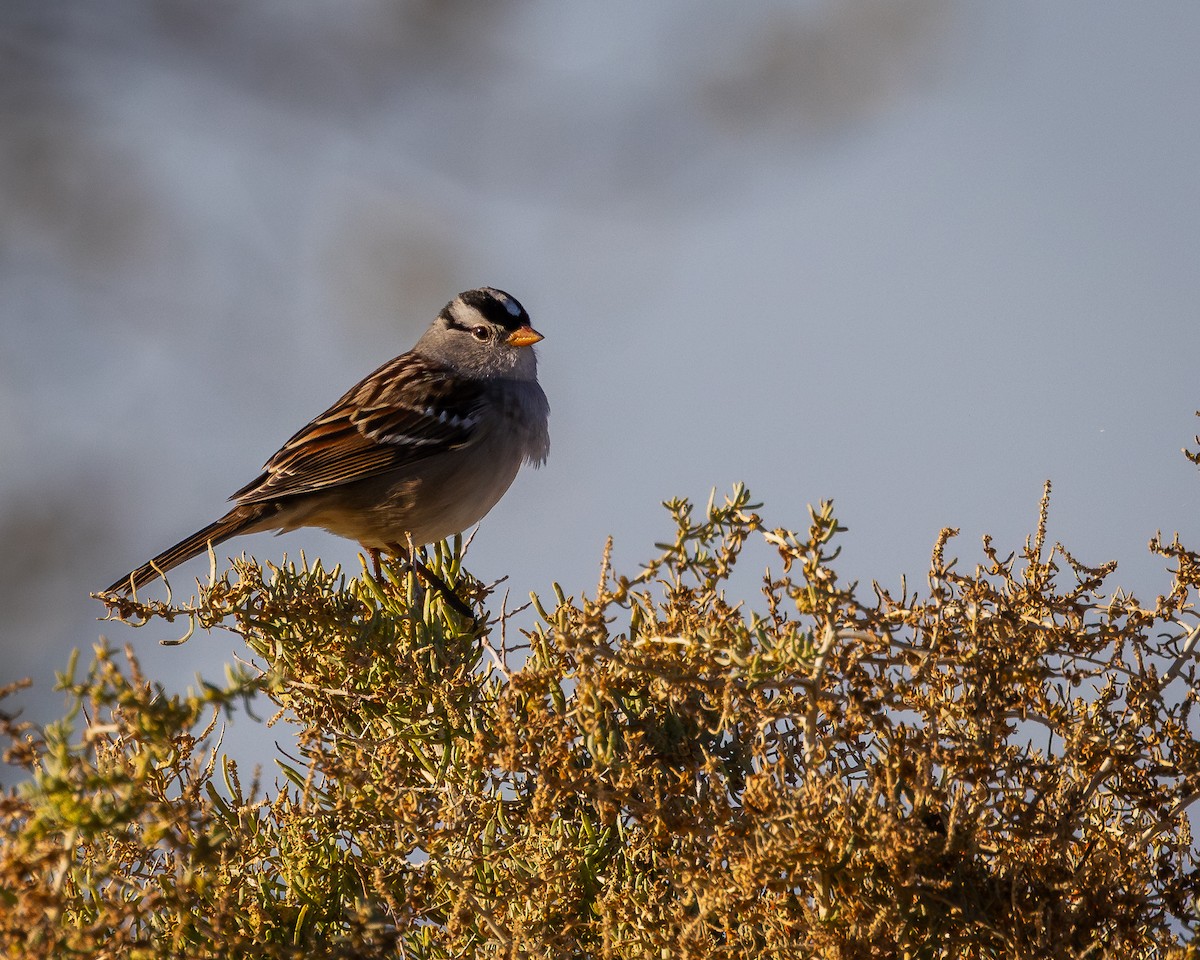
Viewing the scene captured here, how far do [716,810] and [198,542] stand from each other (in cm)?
220

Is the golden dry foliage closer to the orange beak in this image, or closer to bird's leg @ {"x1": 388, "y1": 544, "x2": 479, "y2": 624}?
bird's leg @ {"x1": 388, "y1": 544, "x2": 479, "y2": 624}

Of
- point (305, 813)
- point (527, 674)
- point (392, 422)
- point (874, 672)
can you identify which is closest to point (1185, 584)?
point (874, 672)

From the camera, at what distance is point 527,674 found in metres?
1.33

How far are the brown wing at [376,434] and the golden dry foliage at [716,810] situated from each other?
2.00 metres

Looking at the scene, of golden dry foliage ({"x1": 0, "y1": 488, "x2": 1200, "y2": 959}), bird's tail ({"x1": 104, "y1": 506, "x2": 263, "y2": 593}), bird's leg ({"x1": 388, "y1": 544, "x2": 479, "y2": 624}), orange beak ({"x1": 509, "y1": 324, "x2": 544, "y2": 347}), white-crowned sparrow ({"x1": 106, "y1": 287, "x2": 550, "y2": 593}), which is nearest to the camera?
golden dry foliage ({"x1": 0, "y1": 488, "x2": 1200, "y2": 959})

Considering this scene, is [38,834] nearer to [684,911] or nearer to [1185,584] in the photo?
[684,911]

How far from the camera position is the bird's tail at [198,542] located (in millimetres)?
2758

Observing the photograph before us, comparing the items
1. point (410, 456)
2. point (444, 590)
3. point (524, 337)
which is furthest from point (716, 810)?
point (524, 337)

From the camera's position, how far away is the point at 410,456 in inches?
142

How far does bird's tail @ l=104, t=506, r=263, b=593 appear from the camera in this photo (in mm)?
2758

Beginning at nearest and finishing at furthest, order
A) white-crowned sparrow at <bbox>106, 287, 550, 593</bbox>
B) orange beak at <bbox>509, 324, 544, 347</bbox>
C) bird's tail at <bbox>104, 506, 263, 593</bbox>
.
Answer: bird's tail at <bbox>104, 506, 263, 593</bbox>
white-crowned sparrow at <bbox>106, 287, 550, 593</bbox>
orange beak at <bbox>509, 324, 544, 347</bbox>

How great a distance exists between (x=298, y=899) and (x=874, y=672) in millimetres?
742

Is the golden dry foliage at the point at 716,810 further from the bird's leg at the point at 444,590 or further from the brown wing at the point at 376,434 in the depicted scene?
the brown wing at the point at 376,434

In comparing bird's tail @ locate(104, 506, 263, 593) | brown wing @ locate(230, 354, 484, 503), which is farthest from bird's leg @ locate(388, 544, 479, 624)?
brown wing @ locate(230, 354, 484, 503)
